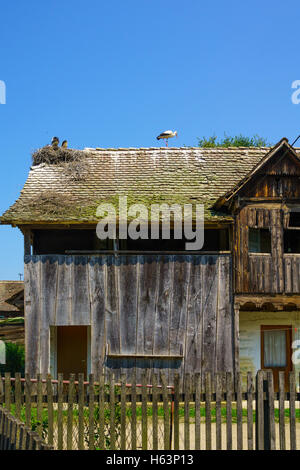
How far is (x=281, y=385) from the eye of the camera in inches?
277

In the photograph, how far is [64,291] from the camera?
1428cm

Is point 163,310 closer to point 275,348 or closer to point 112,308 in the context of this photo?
point 112,308

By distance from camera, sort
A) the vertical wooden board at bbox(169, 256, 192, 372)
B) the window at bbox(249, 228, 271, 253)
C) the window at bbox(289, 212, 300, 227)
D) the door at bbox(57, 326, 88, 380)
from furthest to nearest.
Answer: the door at bbox(57, 326, 88, 380), the window at bbox(289, 212, 300, 227), the window at bbox(249, 228, 271, 253), the vertical wooden board at bbox(169, 256, 192, 372)

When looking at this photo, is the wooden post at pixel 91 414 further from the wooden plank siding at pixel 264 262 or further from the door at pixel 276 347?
the door at pixel 276 347

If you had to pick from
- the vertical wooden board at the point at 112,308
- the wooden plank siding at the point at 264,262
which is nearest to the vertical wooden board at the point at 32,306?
the vertical wooden board at the point at 112,308

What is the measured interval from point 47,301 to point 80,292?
94cm

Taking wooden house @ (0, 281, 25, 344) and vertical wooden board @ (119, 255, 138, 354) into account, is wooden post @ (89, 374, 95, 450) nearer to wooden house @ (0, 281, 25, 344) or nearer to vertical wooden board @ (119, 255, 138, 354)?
vertical wooden board @ (119, 255, 138, 354)

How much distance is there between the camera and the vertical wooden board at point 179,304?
14.3m

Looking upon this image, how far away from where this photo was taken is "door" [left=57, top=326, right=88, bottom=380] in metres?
16.6

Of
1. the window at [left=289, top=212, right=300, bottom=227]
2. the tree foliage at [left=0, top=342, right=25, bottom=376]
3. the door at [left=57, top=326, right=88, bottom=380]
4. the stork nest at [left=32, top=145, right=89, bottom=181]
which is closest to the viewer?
the window at [left=289, top=212, right=300, bottom=227]

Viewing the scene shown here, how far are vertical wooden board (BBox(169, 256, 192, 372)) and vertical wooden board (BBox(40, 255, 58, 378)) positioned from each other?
3.33 m

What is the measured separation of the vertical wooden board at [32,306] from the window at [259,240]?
6244 mm

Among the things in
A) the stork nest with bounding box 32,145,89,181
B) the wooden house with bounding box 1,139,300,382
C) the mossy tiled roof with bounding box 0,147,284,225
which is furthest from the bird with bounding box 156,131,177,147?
the wooden house with bounding box 1,139,300,382

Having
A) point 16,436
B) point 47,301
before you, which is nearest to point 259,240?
point 47,301
